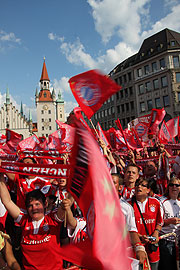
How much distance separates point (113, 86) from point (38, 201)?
1661 millimetres

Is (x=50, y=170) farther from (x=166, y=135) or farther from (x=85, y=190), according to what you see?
(x=166, y=135)

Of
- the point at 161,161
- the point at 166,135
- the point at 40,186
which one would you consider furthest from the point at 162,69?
the point at 40,186

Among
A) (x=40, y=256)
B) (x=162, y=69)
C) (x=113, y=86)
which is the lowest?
(x=40, y=256)

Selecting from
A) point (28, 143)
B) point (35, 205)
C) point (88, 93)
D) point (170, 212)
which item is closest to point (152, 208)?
point (170, 212)

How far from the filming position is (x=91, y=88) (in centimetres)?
249

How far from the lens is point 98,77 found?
2.11m

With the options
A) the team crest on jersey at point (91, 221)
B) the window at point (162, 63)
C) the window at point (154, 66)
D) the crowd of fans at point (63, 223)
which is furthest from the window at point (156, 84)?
the team crest on jersey at point (91, 221)

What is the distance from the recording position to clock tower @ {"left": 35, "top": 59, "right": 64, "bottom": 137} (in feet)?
281

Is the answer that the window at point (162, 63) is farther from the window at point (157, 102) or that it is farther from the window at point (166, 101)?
the window at point (157, 102)

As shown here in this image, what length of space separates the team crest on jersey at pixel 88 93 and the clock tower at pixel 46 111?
82970 millimetres

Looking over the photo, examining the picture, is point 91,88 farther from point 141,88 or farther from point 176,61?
point 141,88

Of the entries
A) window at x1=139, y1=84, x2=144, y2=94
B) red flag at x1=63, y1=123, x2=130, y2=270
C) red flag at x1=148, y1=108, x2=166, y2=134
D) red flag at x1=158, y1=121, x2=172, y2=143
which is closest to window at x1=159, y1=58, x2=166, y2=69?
window at x1=139, y1=84, x2=144, y2=94

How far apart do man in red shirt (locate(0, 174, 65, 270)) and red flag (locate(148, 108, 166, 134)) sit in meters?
8.11

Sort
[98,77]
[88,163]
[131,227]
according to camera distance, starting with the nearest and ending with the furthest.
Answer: [88,163] → [98,77] → [131,227]
